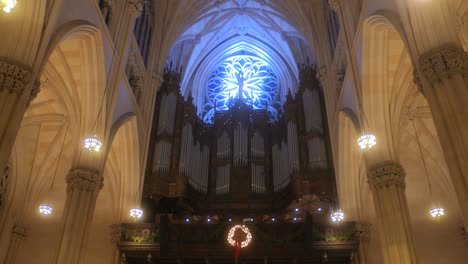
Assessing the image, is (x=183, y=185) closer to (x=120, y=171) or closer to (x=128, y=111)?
(x=120, y=171)

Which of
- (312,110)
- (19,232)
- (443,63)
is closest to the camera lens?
(443,63)

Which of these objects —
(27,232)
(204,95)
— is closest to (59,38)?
(27,232)

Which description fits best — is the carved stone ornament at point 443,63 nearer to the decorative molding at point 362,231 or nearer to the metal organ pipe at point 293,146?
the decorative molding at point 362,231

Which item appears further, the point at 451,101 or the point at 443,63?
the point at 443,63

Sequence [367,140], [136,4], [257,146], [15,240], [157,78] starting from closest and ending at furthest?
[367,140] → [136,4] → [15,240] → [157,78] → [257,146]

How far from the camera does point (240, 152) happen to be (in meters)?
21.5

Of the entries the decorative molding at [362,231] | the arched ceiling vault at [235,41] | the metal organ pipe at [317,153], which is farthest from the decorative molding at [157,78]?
the decorative molding at [362,231]

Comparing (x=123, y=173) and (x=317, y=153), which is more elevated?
(x=317, y=153)

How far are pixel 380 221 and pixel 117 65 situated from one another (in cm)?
957

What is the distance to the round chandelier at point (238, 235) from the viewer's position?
16.4 m

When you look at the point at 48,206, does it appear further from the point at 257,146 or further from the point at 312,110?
the point at 312,110

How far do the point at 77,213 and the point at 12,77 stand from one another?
5.18m

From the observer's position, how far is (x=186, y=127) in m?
21.7

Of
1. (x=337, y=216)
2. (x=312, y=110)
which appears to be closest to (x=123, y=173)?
(x=337, y=216)
